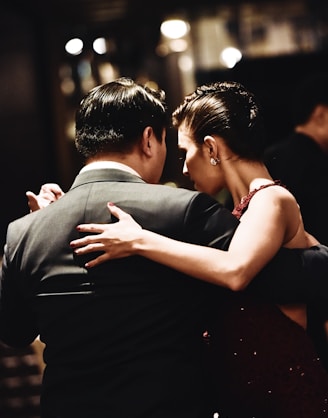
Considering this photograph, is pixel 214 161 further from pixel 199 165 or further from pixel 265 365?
pixel 265 365

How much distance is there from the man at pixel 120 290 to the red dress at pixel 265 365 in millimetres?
84

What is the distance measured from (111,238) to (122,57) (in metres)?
5.28

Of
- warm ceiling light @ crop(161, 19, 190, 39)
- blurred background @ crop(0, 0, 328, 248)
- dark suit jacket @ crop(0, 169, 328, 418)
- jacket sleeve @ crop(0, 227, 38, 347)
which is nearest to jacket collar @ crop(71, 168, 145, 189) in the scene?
dark suit jacket @ crop(0, 169, 328, 418)

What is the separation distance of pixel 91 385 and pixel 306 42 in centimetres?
564

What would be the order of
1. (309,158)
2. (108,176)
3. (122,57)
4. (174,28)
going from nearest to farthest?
1. (108,176)
2. (309,158)
3. (174,28)
4. (122,57)

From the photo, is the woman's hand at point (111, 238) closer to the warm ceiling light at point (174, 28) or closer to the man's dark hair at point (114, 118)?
the man's dark hair at point (114, 118)

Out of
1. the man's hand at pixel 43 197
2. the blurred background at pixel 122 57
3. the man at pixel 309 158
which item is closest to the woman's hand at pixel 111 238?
the man's hand at pixel 43 197

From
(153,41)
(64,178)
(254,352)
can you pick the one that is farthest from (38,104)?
(254,352)

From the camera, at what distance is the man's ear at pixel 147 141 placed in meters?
1.83

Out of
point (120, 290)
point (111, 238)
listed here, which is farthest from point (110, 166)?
point (120, 290)

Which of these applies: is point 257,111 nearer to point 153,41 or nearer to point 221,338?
point 221,338

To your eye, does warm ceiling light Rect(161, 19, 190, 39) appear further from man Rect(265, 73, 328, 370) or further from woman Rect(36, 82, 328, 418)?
woman Rect(36, 82, 328, 418)

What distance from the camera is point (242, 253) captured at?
1663 millimetres

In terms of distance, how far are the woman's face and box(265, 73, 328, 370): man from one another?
1304mm
